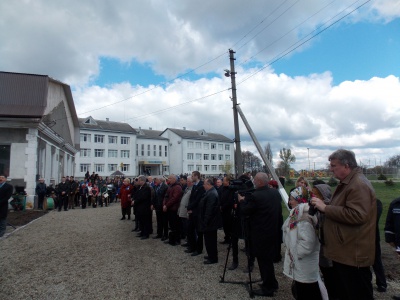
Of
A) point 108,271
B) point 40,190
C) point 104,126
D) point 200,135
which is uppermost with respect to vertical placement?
point 200,135

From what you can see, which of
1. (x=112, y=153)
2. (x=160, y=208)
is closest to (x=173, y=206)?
(x=160, y=208)

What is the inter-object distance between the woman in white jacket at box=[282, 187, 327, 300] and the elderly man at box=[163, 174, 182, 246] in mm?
4642

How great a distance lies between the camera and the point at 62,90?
2311 centimetres

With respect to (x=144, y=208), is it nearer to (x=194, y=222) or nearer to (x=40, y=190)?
(x=194, y=222)

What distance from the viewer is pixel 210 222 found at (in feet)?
20.1

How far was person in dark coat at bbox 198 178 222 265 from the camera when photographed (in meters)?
6.12

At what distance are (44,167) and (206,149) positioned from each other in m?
51.5

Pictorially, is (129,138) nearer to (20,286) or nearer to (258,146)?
(258,146)

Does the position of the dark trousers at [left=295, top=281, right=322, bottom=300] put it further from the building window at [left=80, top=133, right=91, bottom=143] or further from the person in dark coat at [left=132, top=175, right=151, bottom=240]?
the building window at [left=80, top=133, right=91, bottom=143]

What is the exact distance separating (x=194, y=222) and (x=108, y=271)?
231cm

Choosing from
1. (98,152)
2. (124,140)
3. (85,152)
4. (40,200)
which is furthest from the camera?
(124,140)

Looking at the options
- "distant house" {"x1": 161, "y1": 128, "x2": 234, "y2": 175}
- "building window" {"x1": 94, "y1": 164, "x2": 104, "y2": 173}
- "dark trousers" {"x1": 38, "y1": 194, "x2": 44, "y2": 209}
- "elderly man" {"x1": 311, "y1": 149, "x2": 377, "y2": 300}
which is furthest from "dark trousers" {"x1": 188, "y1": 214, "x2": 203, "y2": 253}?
"distant house" {"x1": 161, "y1": 128, "x2": 234, "y2": 175}

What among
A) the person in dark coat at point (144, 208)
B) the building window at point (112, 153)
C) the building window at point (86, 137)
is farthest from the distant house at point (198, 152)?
the person in dark coat at point (144, 208)

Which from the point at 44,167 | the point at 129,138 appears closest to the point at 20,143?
the point at 44,167
